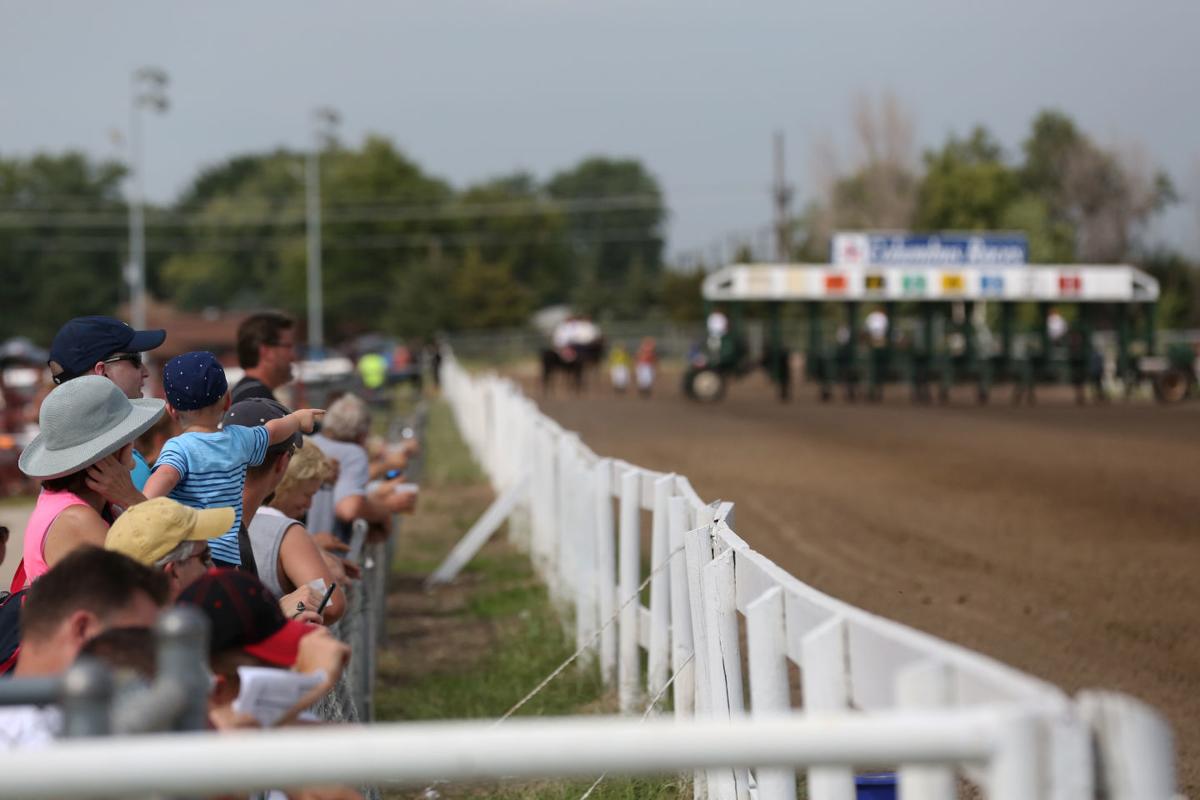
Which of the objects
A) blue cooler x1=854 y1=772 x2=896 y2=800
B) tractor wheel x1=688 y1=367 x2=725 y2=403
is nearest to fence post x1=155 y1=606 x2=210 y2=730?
blue cooler x1=854 y1=772 x2=896 y2=800

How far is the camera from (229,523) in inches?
140

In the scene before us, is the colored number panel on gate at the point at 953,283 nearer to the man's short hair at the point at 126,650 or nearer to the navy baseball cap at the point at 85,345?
the navy baseball cap at the point at 85,345

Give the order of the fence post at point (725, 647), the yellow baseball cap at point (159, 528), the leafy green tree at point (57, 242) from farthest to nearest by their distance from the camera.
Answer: the leafy green tree at point (57, 242), the fence post at point (725, 647), the yellow baseball cap at point (159, 528)

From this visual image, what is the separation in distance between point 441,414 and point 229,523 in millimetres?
33051

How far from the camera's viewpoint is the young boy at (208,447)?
15.5 feet

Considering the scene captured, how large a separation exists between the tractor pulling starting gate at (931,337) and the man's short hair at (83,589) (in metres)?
33.1

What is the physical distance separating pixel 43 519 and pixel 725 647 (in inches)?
74.0

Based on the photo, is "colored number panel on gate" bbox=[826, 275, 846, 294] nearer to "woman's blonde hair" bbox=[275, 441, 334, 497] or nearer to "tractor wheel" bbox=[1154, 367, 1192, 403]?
"tractor wheel" bbox=[1154, 367, 1192, 403]

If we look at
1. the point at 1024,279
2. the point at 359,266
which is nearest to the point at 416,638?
the point at 1024,279

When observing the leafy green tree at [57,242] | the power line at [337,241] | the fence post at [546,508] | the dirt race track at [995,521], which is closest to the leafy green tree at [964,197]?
the power line at [337,241]

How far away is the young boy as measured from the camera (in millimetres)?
4715

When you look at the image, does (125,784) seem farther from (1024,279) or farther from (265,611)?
(1024,279)

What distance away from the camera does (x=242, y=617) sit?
3133mm

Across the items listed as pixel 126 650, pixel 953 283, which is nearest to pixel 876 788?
pixel 126 650
